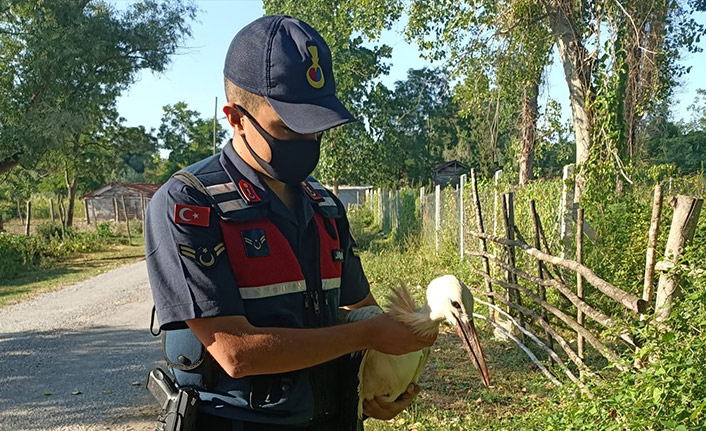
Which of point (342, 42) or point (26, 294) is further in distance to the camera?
point (342, 42)

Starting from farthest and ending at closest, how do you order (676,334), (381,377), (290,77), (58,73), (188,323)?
1. (58,73)
2. (676,334)
3. (381,377)
4. (290,77)
5. (188,323)

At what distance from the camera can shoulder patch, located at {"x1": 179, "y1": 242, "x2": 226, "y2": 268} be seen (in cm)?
148

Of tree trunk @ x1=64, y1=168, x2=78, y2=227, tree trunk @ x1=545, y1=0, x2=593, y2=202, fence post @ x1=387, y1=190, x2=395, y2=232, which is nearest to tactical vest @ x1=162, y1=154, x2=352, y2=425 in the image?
tree trunk @ x1=545, y1=0, x2=593, y2=202

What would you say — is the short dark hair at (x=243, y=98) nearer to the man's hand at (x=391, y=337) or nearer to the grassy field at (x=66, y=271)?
the man's hand at (x=391, y=337)

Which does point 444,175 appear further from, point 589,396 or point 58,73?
point 589,396

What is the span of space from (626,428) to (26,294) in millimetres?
12174

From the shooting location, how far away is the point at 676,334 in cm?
270

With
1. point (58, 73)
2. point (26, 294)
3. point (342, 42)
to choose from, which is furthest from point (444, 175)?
point (26, 294)

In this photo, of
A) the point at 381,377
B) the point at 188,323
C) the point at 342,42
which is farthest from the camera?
the point at 342,42

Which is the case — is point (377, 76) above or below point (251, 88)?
above

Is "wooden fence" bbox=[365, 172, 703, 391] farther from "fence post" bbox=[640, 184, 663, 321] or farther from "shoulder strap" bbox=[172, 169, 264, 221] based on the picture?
"shoulder strap" bbox=[172, 169, 264, 221]

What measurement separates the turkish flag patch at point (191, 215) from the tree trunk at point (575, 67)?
6841mm

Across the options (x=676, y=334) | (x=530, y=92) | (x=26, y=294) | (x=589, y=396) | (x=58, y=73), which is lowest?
(x=26, y=294)

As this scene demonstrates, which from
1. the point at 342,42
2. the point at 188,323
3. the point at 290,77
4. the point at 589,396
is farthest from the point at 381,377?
the point at 342,42
